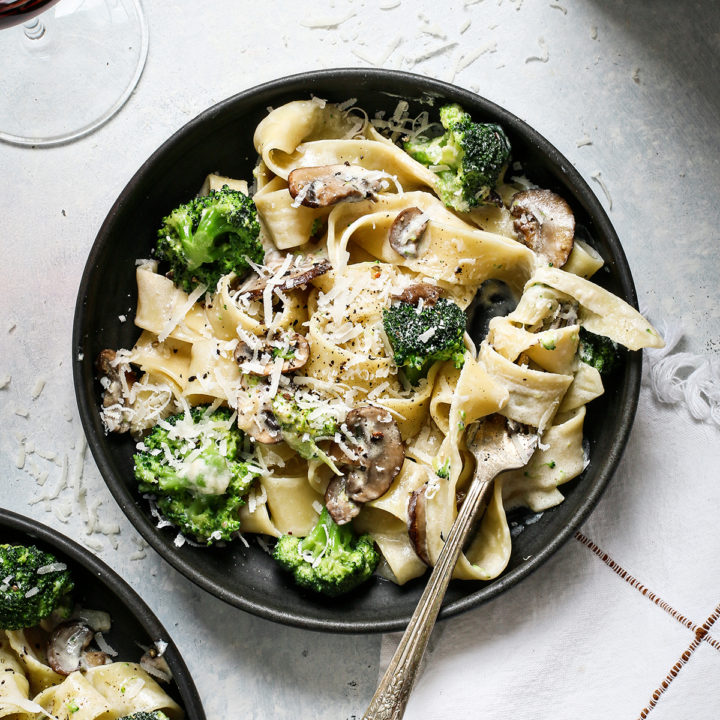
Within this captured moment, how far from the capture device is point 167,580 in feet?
14.0

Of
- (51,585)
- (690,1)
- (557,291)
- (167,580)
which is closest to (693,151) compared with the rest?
(690,1)

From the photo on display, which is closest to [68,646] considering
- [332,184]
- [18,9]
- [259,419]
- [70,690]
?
[70,690]

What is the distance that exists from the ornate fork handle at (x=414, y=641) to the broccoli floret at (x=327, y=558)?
0.35m

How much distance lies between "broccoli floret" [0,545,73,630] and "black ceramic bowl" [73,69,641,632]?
18.6 inches

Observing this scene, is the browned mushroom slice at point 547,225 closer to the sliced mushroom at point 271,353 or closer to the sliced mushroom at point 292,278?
the sliced mushroom at point 292,278

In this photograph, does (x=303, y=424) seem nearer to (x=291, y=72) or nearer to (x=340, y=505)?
(x=340, y=505)

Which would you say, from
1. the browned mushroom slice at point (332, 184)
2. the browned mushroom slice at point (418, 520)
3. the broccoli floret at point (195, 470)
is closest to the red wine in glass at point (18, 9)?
the browned mushroom slice at point (332, 184)

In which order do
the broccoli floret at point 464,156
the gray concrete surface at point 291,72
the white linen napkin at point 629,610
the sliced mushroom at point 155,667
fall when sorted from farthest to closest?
the gray concrete surface at point 291,72 → the white linen napkin at point 629,610 → the sliced mushroom at point 155,667 → the broccoli floret at point 464,156

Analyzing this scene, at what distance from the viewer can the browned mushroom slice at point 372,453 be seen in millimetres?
3773

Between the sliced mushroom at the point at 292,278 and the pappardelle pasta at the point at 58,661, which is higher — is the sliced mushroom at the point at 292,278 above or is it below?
above

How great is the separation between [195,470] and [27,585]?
36.5 inches

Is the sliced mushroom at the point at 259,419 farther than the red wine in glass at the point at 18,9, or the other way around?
the sliced mushroom at the point at 259,419

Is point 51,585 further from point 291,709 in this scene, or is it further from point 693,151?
point 693,151

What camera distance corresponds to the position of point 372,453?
12.5ft
